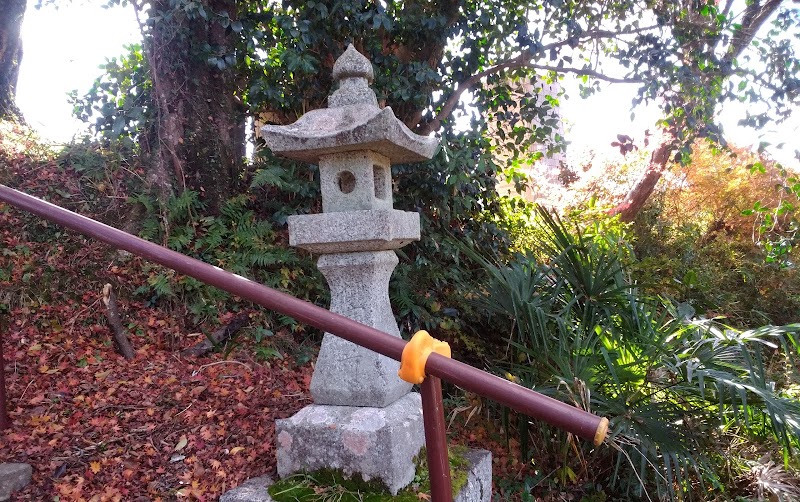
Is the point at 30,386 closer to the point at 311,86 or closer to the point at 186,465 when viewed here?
the point at 186,465

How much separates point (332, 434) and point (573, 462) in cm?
193

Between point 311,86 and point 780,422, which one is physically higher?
point 311,86

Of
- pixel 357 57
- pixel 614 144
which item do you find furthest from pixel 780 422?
pixel 614 144

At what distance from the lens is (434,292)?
4.76 meters

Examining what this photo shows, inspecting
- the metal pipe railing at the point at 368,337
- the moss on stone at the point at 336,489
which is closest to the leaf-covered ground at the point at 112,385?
the moss on stone at the point at 336,489

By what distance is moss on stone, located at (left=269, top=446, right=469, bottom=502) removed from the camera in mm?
2184

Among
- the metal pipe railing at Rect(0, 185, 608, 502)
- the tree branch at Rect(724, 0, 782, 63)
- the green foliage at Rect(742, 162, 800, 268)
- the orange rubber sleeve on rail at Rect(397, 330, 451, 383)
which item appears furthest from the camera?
the green foliage at Rect(742, 162, 800, 268)

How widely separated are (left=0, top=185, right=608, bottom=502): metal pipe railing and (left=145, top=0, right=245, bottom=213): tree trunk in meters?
2.80

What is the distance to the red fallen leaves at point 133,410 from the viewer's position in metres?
2.50

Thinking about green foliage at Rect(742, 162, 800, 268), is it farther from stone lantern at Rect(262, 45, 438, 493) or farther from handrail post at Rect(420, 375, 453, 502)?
handrail post at Rect(420, 375, 453, 502)

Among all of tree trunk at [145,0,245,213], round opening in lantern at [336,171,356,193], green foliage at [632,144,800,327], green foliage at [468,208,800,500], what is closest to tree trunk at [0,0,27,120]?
tree trunk at [145,0,245,213]

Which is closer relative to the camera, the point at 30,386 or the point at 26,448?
the point at 26,448

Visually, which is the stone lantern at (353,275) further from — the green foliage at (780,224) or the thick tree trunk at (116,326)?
the green foliage at (780,224)

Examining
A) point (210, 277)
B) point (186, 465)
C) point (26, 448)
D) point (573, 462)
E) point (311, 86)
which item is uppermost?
point (311, 86)
